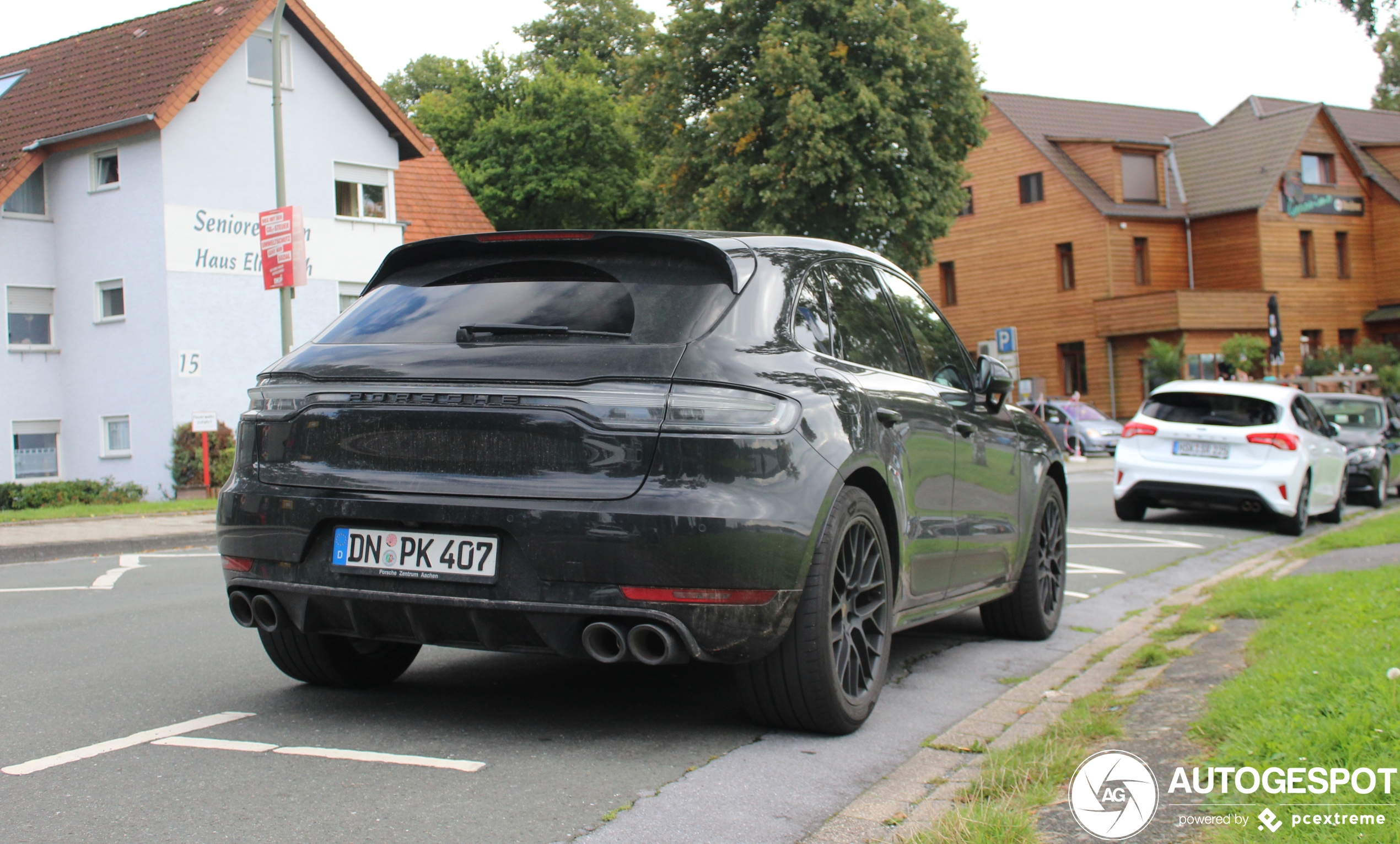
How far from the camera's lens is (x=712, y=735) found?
4.54 metres

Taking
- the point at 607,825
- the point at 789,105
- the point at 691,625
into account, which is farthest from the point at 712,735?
the point at 789,105

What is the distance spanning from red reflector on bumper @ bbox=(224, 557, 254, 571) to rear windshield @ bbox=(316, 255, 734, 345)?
2.61 ft

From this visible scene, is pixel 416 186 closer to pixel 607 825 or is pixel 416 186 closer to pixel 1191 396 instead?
pixel 1191 396

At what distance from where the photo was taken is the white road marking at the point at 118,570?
9.96m

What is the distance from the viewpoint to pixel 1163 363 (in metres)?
42.4

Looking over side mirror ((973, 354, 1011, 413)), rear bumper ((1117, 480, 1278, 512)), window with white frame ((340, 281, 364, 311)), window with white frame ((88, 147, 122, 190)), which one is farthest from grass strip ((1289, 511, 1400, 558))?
window with white frame ((88, 147, 122, 190))

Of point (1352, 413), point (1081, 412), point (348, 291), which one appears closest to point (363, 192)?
point (348, 291)

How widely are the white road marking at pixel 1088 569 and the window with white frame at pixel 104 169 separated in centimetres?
2335

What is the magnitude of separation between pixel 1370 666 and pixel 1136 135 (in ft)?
176

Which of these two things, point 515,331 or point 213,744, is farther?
point 515,331

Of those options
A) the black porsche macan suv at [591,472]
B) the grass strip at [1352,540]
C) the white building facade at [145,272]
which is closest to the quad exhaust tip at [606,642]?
the black porsche macan suv at [591,472]

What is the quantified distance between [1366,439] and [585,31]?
159ft

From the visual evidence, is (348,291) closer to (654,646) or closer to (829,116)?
(829,116)

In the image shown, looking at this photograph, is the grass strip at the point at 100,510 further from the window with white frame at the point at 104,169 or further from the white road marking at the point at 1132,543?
the white road marking at the point at 1132,543
